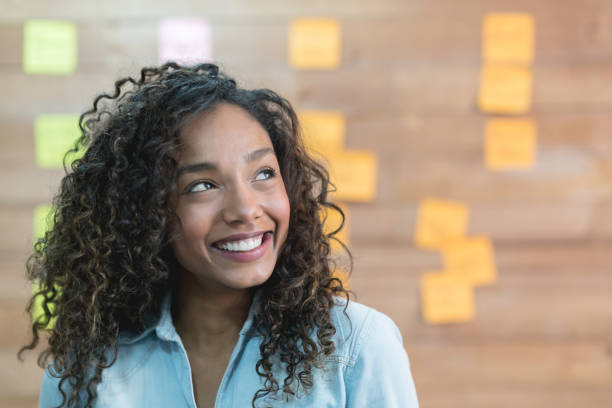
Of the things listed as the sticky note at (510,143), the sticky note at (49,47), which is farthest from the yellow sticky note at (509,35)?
→ the sticky note at (49,47)

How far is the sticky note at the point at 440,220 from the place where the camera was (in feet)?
5.65

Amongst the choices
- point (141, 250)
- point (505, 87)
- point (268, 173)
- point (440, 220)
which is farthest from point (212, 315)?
point (505, 87)

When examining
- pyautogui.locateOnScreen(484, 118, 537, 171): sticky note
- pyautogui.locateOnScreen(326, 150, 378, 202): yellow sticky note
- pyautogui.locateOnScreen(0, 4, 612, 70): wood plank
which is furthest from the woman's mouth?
pyautogui.locateOnScreen(484, 118, 537, 171): sticky note

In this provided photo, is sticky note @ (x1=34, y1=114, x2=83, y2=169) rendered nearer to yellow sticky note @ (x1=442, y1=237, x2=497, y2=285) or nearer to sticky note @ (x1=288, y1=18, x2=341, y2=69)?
sticky note @ (x1=288, y1=18, x2=341, y2=69)

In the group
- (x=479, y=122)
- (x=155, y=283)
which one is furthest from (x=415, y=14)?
(x=155, y=283)

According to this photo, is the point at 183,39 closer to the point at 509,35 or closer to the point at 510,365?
the point at 509,35

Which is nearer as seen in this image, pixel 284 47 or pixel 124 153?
pixel 124 153

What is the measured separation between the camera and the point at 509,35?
5.54ft

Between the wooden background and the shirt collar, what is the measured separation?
66 cm

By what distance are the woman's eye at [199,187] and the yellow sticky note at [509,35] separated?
103 centimetres

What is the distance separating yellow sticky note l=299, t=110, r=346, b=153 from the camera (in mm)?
1707

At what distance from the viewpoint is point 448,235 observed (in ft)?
5.66

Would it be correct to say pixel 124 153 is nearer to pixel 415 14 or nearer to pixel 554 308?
pixel 415 14

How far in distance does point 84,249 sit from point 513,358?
1.23 m
